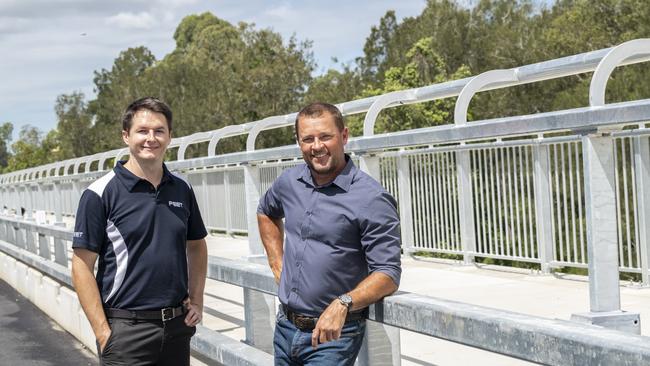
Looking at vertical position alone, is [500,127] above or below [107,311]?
above

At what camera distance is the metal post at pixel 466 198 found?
1015cm

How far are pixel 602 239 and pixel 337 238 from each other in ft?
3.28

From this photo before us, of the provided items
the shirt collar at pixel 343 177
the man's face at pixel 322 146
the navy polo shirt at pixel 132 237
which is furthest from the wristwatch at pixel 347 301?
the navy polo shirt at pixel 132 237

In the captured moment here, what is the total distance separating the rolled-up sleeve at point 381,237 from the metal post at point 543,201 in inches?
230

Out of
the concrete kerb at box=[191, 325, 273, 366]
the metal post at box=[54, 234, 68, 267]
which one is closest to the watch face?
the concrete kerb at box=[191, 325, 273, 366]

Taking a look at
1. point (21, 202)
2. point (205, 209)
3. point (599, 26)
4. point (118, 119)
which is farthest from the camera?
point (118, 119)

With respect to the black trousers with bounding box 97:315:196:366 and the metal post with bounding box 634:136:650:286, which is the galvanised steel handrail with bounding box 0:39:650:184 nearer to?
the metal post with bounding box 634:136:650:286

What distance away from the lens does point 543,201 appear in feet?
30.8

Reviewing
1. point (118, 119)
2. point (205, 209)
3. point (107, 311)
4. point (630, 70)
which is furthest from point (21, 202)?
point (118, 119)

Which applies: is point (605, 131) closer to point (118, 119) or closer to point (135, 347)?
point (135, 347)

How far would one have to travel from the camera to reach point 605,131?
151 inches

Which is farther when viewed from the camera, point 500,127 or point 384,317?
point 500,127

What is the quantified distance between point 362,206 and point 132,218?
1.22 m

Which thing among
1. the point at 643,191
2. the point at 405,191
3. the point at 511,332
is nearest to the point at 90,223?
the point at 511,332
